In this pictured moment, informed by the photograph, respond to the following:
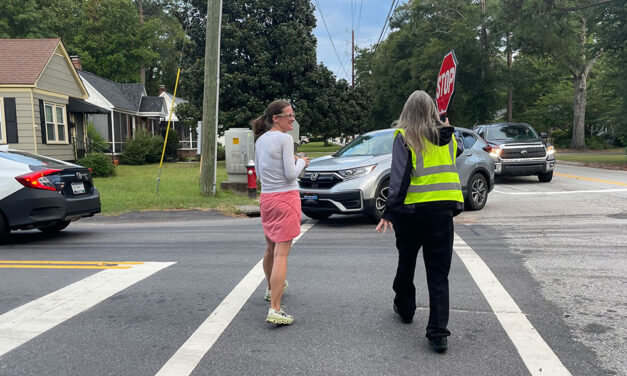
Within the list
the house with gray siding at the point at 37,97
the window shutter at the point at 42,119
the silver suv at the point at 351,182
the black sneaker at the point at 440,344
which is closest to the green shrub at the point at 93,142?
the house with gray siding at the point at 37,97

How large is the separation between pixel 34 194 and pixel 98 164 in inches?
549

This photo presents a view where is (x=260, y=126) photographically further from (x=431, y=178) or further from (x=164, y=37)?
(x=164, y=37)

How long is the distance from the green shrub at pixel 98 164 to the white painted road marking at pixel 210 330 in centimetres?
1698

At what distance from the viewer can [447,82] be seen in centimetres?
1148

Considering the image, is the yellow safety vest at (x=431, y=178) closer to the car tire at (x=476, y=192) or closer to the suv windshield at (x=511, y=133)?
the car tire at (x=476, y=192)

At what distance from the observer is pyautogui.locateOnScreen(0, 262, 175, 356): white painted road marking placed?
4.00m

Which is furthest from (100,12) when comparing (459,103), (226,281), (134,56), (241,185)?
(226,281)

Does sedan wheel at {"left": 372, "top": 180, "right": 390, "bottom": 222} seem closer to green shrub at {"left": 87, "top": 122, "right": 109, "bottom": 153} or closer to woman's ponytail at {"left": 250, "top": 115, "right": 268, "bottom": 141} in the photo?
woman's ponytail at {"left": 250, "top": 115, "right": 268, "bottom": 141}

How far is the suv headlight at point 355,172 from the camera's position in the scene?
862 centimetres

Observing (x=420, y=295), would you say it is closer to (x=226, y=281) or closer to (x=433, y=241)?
(x=433, y=241)

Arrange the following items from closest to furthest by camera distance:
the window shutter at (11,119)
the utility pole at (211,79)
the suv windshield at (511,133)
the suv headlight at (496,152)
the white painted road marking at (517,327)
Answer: the white painted road marking at (517,327) < the utility pole at (211,79) < the suv headlight at (496,152) < the suv windshield at (511,133) < the window shutter at (11,119)

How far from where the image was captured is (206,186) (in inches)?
527

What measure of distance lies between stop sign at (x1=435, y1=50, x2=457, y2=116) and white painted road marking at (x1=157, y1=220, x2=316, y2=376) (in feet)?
21.1

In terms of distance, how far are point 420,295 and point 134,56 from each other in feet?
170
